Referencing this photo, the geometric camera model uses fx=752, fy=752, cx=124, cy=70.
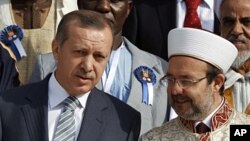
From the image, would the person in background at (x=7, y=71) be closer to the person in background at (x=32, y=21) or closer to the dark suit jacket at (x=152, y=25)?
the person in background at (x=32, y=21)

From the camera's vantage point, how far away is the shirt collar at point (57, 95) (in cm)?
425

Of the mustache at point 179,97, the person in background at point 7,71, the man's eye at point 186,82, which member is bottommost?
the person in background at point 7,71

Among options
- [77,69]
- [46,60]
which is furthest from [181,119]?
[46,60]

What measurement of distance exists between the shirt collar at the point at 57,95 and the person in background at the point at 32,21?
4.06 ft

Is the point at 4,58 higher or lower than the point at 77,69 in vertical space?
lower

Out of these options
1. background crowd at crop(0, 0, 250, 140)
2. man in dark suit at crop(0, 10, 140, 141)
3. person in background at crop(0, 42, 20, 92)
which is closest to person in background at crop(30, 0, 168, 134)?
background crowd at crop(0, 0, 250, 140)

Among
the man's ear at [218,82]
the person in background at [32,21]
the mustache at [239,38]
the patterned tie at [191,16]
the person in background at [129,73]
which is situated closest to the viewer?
the man's ear at [218,82]

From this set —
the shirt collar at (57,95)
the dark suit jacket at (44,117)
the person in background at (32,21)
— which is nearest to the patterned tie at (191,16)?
the person in background at (32,21)

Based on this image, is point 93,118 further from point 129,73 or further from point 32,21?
point 32,21

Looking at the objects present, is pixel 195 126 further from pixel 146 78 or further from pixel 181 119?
pixel 146 78

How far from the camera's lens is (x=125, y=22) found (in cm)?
584

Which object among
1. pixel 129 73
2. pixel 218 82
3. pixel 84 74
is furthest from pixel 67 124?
pixel 129 73

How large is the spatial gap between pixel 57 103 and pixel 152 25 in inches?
68.1

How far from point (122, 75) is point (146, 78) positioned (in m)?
0.17
